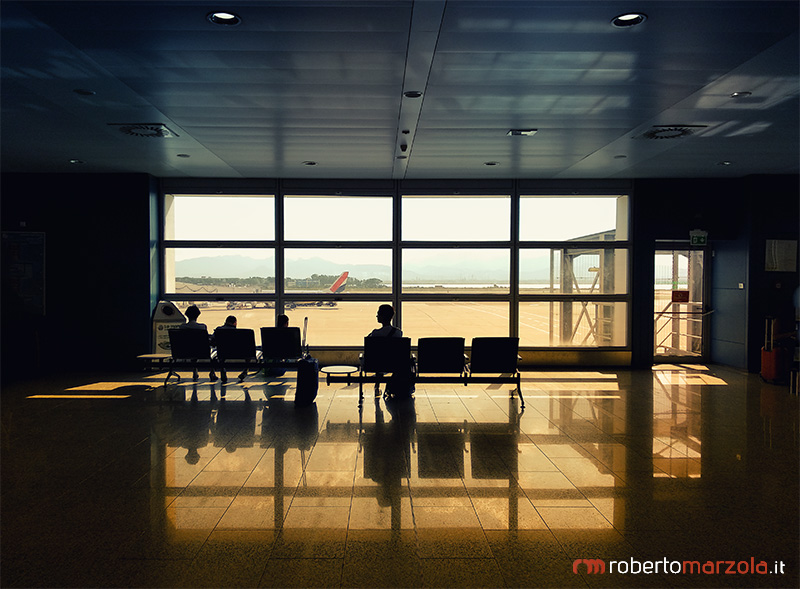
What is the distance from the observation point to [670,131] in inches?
243

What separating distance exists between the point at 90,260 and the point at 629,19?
892cm

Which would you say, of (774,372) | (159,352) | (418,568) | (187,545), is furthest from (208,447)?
(774,372)

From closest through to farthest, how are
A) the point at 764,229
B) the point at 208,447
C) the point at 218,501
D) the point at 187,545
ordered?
1. the point at 187,545
2. the point at 218,501
3. the point at 208,447
4. the point at 764,229

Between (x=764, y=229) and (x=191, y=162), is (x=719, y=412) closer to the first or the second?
(x=764, y=229)

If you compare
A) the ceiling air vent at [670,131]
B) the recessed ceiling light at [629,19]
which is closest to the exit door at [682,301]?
the ceiling air vent at [670,131]

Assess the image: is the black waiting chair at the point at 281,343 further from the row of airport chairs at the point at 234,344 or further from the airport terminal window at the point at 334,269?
the airport terminal window at the point at 334,269

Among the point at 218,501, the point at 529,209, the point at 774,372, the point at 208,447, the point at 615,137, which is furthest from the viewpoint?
the point at 529,209

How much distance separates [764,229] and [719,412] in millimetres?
4635

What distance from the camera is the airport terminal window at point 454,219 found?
9.23 metres

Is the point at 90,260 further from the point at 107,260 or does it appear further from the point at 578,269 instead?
the point at 578,269

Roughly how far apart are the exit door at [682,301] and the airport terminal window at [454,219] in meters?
3.29

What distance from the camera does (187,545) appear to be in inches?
109

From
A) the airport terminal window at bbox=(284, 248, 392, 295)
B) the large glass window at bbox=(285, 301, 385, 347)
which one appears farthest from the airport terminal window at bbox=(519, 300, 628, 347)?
the large glass window at bbox=(285, 301, 385, 347)

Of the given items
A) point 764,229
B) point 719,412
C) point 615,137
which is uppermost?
point 615,137
